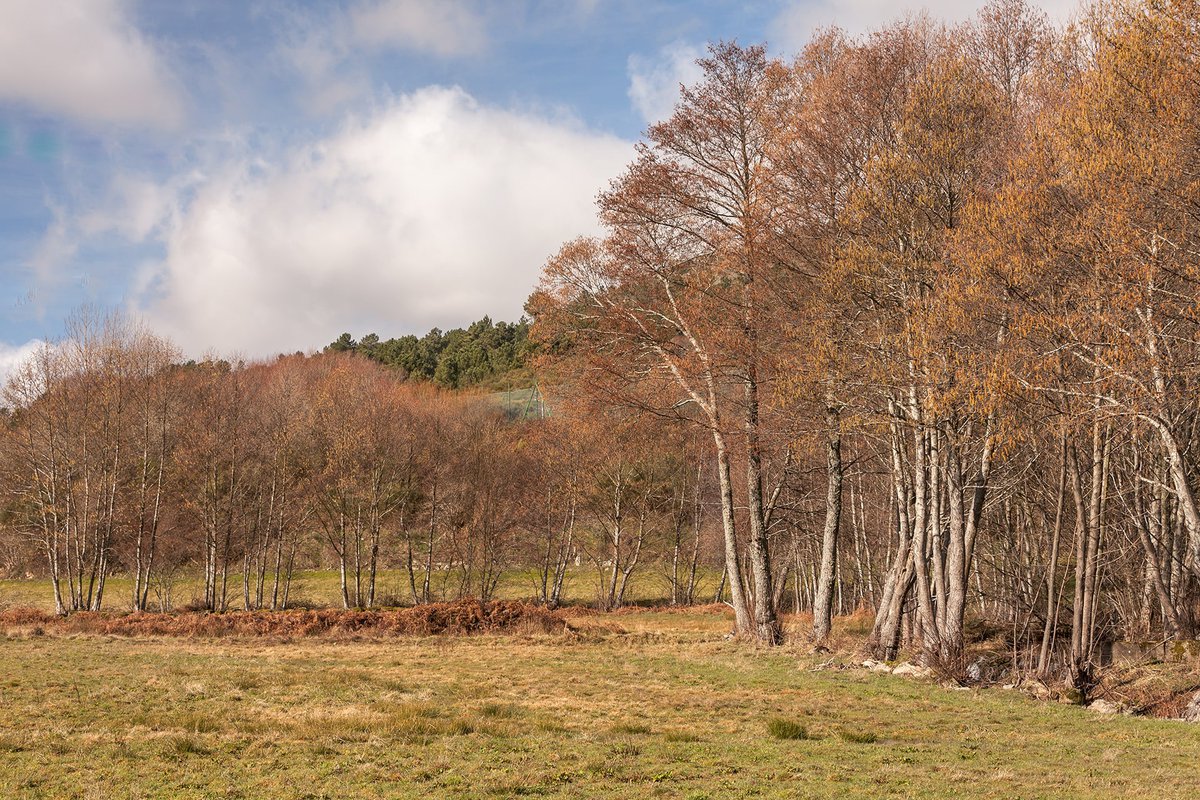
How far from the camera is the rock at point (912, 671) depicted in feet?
53.1

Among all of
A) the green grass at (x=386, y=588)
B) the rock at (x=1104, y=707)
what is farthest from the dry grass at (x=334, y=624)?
the green grass at (x=386, y=588)

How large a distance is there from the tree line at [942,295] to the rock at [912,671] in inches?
10.4

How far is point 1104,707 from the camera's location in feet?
45.4

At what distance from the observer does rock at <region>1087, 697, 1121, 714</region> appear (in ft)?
44.8

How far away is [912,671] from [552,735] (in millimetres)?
8723

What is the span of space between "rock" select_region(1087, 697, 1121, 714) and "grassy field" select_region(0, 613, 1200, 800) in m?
0.63

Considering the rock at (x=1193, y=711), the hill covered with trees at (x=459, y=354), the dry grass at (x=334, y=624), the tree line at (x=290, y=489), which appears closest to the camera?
the rock at (x=1193, y=711)

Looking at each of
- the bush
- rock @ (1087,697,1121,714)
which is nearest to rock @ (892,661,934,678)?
rock @ (1087,697,1121,714)

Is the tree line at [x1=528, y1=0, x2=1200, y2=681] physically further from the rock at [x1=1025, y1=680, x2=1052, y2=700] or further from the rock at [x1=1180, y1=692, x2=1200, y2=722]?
the rock at [x1=1180, y1=692, x2=1200, y2=722]

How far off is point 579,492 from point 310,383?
30495mm

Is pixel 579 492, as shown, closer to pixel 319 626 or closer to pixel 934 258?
pixel 319 626

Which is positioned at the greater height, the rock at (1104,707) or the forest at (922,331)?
the forest at (922,331)

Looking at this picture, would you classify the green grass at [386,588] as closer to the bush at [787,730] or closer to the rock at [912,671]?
the rock at [912,671]

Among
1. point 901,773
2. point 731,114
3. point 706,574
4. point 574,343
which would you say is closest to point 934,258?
point 731,114
